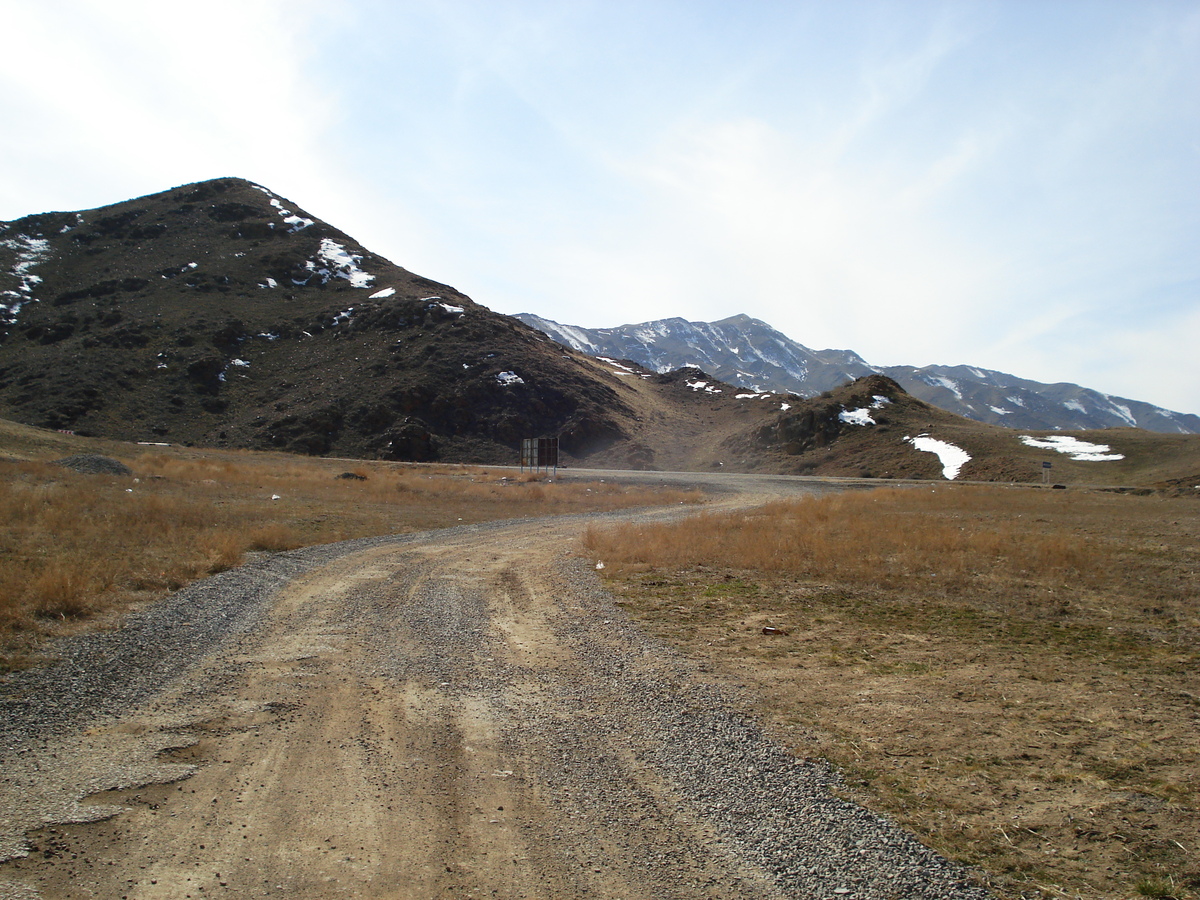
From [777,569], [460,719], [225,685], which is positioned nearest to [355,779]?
[460,719]

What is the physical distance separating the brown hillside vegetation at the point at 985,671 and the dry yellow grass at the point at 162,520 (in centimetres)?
725

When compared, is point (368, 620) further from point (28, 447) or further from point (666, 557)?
point (28, 447)

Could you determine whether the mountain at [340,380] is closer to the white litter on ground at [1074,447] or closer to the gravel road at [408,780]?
the white litter on ground at [1074,447]

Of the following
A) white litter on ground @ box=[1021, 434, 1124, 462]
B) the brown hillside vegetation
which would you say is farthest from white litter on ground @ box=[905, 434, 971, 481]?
the brown hillside vegetation

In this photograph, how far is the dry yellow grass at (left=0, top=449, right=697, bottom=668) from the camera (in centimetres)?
830

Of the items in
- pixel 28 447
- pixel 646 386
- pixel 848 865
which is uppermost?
pixel 646 386

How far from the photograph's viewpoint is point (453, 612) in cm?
952

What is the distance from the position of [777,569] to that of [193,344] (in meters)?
84.2

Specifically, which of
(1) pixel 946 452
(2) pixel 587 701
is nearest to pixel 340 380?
(1) pixel 946 452

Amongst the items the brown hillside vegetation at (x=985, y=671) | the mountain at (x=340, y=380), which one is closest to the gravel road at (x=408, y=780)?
the brown hillside vegetation at (x=985, y=671)

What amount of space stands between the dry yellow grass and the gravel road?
1.28 meters

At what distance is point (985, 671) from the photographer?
22.2ft

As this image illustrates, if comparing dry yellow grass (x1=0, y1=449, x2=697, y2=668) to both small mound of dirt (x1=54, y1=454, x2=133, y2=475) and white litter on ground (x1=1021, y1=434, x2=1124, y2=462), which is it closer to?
small mound of dirt (x1=54, y1=454, x2=133, y2=475)

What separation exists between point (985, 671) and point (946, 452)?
52.3 meters
